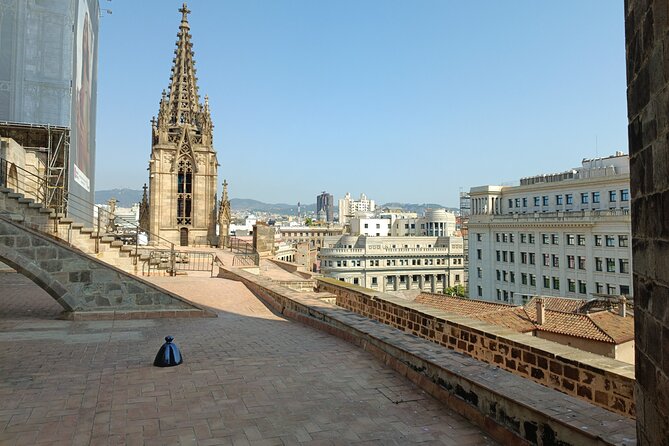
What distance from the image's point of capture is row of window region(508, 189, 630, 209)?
42.0m

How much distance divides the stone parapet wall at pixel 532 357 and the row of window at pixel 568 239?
36.1 metres

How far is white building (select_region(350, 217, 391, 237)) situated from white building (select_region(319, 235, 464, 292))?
128 ft

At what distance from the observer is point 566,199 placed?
47062mm

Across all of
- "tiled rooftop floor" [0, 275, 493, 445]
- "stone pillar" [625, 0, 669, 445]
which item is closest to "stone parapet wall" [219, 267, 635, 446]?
"tiled rooftop floor" [0, 275, 493, 445]

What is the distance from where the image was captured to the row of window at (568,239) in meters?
38.8

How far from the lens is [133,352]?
23.7 feet

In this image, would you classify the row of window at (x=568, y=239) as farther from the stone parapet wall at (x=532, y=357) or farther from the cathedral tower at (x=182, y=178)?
the stone parapet wall at (x=532, y=357)

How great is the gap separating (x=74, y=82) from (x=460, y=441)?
79.6 feet

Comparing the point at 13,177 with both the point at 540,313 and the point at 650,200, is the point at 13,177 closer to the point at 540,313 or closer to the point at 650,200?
the point at 540,313

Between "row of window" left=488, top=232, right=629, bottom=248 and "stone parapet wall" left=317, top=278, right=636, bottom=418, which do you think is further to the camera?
"row of window" left=488, top=232, right=629, bottom=248

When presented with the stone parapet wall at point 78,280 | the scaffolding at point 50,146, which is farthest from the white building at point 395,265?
the stone parapet wall at point 78,280

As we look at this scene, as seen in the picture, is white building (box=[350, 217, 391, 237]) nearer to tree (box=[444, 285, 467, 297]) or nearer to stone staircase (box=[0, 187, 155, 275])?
tree (box=[444, 285, 467, 297])

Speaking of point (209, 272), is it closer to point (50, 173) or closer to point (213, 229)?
point (50, 173)

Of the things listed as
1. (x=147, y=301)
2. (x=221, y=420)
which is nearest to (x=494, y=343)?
(x=221, y=420)
